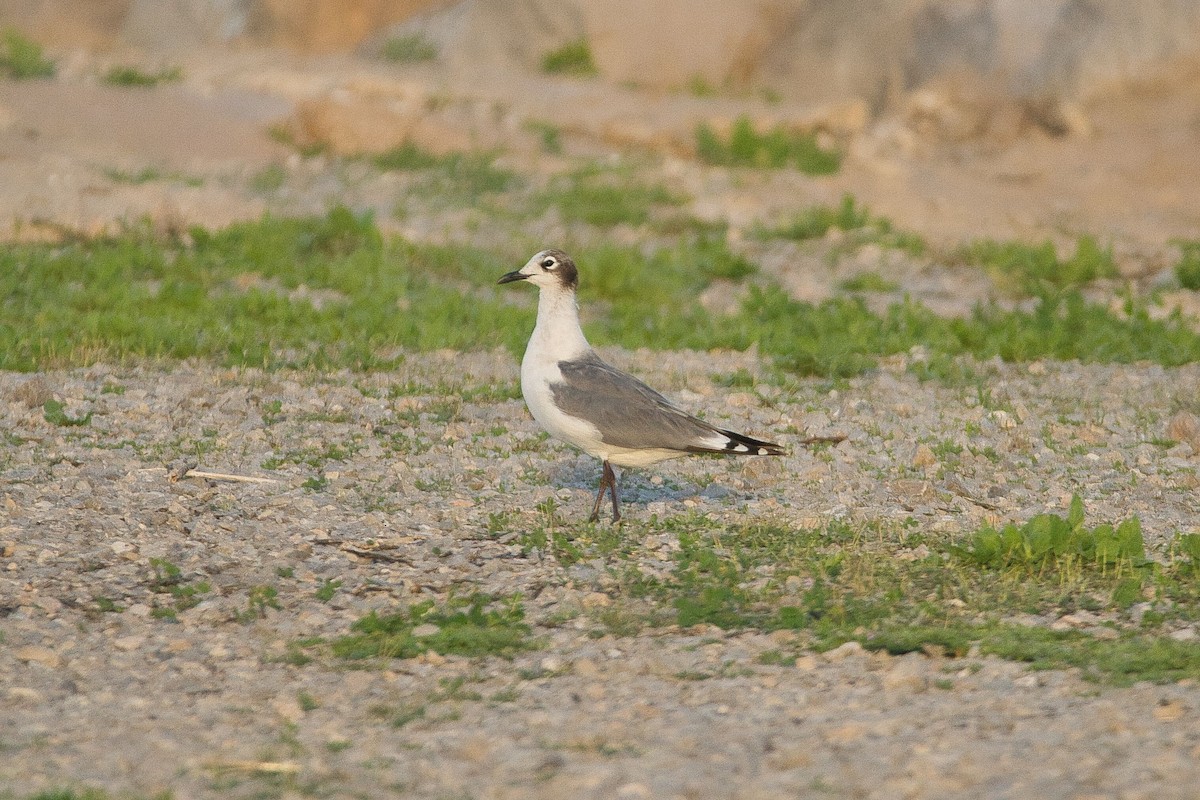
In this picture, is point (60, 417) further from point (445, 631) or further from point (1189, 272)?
point (1189, 272)

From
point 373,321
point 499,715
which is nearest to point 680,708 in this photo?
point 499,715

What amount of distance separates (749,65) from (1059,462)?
43.1ft

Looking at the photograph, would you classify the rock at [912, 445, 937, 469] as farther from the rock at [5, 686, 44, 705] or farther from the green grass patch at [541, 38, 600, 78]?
the green grass patch at [541, 38, 600, 78]

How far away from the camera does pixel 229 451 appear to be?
770 cm

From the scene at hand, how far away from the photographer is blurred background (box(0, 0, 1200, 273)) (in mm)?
14508

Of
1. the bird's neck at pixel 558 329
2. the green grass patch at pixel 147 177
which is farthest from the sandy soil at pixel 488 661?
the green grass patch at pixel 147 177

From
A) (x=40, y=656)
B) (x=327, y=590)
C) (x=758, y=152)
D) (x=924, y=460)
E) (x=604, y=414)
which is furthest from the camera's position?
(x=758, y=152)

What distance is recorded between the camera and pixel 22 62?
18.0 meters

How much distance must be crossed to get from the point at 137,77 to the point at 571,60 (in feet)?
17.4

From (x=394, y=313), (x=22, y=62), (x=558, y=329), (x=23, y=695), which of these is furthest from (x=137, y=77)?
(x=23, y=695)

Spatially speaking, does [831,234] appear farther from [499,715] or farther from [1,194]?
[499,715]

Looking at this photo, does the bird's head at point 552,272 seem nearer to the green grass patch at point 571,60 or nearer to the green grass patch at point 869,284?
the green grass patch at point 869,284

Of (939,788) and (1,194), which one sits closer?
(939,788)

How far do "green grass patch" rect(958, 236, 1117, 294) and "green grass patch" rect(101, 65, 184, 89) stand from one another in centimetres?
1031
